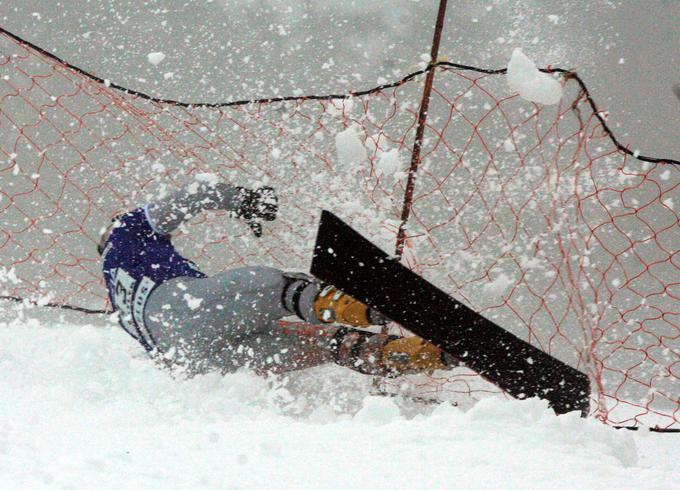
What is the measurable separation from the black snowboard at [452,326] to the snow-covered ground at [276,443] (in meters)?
0.29

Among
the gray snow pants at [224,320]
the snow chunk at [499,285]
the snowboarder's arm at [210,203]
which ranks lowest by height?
the gray snow pants at [224,320]

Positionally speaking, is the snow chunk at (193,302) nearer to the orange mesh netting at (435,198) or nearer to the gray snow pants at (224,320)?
the gray snow pants at (224,320)

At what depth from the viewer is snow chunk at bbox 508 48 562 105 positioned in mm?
2340

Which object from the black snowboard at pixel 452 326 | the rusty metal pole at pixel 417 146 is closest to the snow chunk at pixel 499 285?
the rusty metal pole at pixel 417 146

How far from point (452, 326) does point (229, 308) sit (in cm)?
77

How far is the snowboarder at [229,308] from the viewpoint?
216 cm

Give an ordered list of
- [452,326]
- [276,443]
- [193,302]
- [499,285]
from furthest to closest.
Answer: [499,285]
[193,302]
[452,326]
[276,443]

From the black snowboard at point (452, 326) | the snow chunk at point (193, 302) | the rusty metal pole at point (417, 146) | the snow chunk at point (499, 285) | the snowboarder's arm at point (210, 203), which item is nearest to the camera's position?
the black snowboard at point (452, 326)

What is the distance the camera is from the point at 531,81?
236cm

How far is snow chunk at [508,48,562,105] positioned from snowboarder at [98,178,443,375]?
1015 millimetres

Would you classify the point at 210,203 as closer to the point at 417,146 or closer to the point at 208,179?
the point at 208,179

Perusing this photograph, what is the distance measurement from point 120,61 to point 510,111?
A: 2868mm

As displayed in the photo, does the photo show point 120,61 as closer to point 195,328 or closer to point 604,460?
point 195,328

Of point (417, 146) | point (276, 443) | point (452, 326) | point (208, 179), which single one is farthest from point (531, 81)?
point (276, 443)
